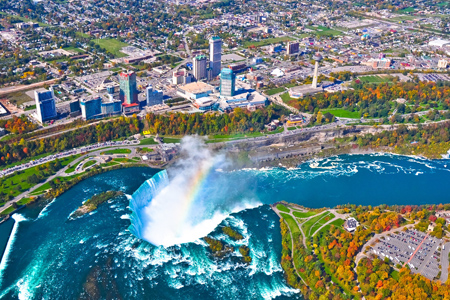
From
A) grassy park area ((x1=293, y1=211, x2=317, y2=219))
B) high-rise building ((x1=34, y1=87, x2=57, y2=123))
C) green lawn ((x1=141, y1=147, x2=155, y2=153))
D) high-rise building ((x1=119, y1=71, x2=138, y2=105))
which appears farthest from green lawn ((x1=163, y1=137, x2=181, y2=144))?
grassy park area ((x1=293, y1=211, x2=317, y2=219))

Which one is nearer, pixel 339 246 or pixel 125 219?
pixel 339 246

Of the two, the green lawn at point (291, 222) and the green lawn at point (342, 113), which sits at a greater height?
the green lawn at point (342, 113)

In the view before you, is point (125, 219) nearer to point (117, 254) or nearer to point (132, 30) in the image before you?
point (117, 254)

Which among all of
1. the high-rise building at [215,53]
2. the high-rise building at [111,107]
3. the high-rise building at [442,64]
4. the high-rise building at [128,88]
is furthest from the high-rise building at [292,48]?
the high-rise building at [111,107]

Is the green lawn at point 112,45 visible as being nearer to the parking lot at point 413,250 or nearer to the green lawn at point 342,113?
the green lawn at point 342,113

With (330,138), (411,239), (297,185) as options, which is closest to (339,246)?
(411,239)

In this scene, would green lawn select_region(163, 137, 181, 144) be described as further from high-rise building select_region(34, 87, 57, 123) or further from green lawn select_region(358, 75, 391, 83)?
green lawn select_region(358, 75, 391, 83)

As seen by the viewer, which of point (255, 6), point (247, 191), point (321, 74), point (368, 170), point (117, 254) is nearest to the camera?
point (117, 254)
